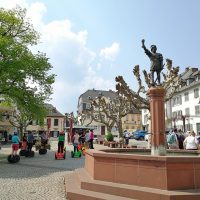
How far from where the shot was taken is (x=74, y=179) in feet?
36.2

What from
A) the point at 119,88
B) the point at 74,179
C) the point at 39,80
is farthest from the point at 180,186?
the point at 119,88

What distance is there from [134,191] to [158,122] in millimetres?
3154

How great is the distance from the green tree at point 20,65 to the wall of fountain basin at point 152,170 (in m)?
15.2

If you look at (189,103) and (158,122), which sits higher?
(189,103)

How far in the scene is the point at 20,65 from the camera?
23.0 meters

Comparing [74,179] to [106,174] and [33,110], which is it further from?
[33,110]

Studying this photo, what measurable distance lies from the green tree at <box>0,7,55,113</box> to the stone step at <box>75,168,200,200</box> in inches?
599

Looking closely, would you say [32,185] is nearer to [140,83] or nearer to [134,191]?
[134,191]

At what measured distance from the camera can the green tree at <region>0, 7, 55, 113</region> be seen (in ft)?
75.5

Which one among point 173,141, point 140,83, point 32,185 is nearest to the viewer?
point 32,185

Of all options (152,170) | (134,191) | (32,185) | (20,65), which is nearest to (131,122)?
(20,65)

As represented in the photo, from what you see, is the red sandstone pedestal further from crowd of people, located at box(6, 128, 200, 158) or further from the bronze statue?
crowd of people, located at box(6, 128, 200, 158)

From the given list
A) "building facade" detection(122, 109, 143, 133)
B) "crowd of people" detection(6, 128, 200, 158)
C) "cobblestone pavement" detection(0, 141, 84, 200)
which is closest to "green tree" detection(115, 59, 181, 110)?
"crowd of people" detection(6, 128, 200, 158)

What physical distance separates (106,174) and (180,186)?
7.38ft
